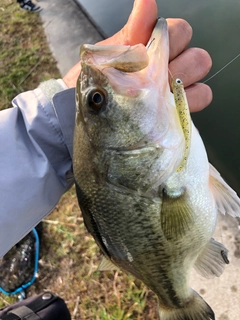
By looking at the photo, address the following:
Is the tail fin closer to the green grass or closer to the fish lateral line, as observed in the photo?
the fish lateral line

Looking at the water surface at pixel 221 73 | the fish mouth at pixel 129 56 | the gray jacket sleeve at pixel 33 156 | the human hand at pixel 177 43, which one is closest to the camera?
the fish mouth at pixel 129 56

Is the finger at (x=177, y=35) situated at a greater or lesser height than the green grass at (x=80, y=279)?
greater

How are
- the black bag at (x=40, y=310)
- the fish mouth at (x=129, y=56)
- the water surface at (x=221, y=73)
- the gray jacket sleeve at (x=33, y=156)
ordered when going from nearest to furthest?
the fish mouth at (x=129, y=56)
the gray jacket sleeve at (x=33, y=156)
the black bag at (x=40, y=310)
the water surface at (x=221, y=73)

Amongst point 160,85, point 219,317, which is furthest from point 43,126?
point 219,317

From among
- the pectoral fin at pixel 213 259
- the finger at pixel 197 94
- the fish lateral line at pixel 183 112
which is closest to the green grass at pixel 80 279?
the pectoral fin at pixel 213 259

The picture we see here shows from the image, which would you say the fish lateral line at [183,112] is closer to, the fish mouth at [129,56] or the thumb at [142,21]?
the fish mouth at [129,56]

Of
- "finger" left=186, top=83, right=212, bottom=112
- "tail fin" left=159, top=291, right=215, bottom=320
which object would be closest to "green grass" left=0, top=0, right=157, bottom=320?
"tail fin" left=159, top=291, right=215, bottom=320

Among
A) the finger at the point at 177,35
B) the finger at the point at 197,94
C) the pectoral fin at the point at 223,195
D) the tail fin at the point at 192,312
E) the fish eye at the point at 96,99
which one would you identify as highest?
the fish eye at the point at 96,99
